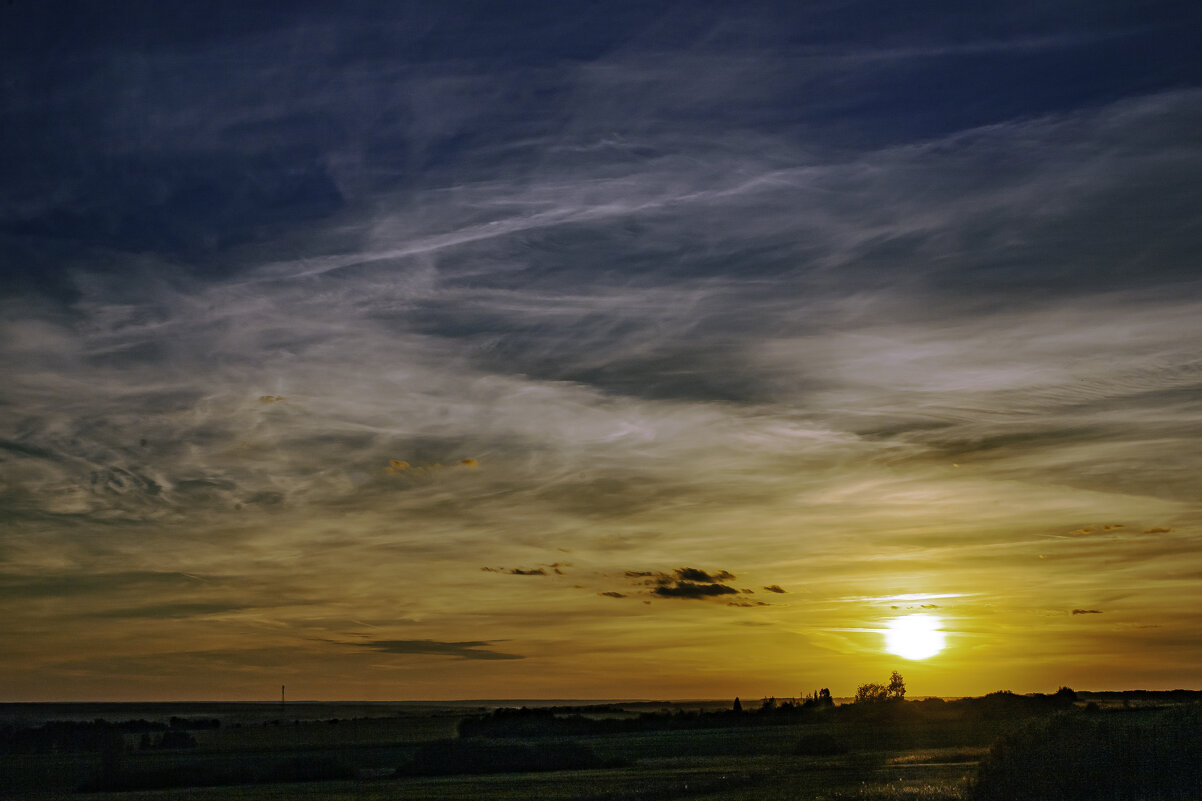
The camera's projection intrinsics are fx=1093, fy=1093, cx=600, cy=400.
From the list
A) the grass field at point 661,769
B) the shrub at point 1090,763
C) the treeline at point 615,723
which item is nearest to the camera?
the shrub at point 1090,763

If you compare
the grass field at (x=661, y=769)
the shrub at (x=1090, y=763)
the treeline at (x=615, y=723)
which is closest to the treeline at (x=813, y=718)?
the treeline at (x=615, y=723)

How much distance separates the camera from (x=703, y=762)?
67562 mm

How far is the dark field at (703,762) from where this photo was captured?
36.9 m

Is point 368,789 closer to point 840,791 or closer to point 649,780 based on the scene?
point 649,780

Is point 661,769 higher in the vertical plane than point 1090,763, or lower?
lower

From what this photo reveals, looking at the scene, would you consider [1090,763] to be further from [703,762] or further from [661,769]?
[703,762]

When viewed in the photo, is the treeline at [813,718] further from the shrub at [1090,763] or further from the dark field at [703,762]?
the shrub at [1090,763]

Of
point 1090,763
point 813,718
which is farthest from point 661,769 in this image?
point 813,718

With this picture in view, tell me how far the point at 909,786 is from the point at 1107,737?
742 centimetres

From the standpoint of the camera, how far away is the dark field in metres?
36.9

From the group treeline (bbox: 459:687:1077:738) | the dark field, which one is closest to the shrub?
the dark field

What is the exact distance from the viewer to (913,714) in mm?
111938

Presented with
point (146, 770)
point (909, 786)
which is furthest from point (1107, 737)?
point (146, 770)

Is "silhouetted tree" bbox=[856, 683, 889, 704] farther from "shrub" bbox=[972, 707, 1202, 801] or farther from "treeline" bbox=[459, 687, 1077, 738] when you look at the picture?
"shrub" bbox=[972, 707, 1202, 801]
